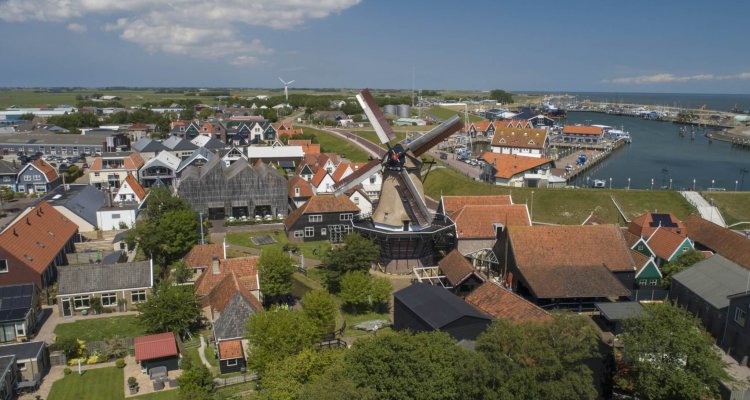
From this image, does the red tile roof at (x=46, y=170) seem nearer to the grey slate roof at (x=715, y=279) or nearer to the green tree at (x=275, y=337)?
the green tree at (x=275, y=337)

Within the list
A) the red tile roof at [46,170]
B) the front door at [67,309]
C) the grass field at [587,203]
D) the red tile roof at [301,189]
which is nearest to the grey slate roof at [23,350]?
the front door at [67,309]

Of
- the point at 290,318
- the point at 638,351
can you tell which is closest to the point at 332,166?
the point at 290,318

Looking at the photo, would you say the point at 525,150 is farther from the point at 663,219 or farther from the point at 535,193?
the point at 663,219

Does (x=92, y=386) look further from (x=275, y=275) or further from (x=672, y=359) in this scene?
(x=672, y=359)

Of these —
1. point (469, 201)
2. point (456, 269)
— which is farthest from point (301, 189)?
point (456, 269)

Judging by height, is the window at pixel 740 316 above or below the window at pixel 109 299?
above

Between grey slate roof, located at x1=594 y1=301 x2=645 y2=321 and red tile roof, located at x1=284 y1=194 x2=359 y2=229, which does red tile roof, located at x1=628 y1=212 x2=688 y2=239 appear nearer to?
grey slate roof, located at x1=594 y1=301 x2=645 y2=321
